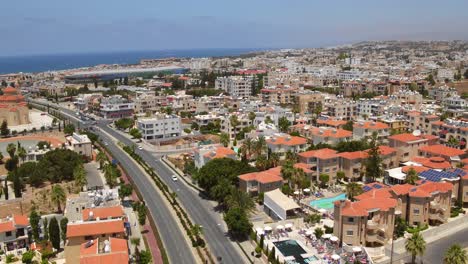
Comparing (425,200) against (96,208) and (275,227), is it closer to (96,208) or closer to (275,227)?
(275,227)

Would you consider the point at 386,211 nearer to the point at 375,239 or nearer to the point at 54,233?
the point at 375,239

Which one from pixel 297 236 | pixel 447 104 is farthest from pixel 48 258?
pixel 447 104

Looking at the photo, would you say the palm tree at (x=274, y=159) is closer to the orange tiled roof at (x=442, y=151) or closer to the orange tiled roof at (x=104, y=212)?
the orange tiled roof at (x=442, y=151)

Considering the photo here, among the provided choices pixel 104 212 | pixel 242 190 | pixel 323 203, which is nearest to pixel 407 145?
pixel 323 203

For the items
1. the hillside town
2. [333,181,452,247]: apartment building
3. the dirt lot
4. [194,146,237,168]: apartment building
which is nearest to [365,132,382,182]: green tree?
the hillside town

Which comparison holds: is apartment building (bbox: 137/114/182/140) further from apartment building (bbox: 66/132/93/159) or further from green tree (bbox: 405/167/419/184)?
green tree (bbox: 405/167/419/184)

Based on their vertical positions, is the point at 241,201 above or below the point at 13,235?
above

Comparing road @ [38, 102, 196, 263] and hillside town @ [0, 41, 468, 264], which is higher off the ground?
hillside town @ [0, 41, 468, 264]
